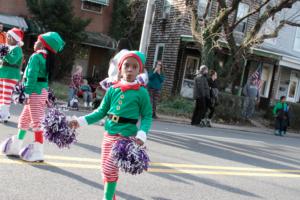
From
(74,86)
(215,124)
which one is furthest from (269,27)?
(74,86)

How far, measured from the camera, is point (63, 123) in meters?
4.64

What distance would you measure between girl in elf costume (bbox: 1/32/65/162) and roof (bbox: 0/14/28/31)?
1618 cm

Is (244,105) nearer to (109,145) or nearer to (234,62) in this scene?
(234,62)

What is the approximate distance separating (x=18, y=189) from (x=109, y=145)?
1419mm

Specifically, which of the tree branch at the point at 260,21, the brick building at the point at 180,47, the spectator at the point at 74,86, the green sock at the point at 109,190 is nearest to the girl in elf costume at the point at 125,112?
the green sock at the point at 109,190

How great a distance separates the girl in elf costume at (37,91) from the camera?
6.00 m

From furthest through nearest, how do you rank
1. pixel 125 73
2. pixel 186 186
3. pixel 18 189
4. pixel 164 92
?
pixel 164 92
pixel 186 186
pixel 18 189
pixel 125 73

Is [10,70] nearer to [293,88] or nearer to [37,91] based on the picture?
[37,91]

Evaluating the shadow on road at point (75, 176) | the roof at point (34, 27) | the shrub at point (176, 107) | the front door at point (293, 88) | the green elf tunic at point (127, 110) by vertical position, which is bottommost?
the shadow on road at point (75, 176)

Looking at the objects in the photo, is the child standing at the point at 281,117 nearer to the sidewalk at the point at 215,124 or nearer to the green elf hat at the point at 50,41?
the sidewalk at the point at 215,124

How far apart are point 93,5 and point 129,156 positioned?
22776 millimetres

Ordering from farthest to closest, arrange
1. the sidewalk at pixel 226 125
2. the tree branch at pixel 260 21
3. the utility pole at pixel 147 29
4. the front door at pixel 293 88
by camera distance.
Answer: the front door at pixel 293 88
the tree branch at pixel 260 21
the sidewalk at pixel 226 125
the utility pole at pixel 147 29

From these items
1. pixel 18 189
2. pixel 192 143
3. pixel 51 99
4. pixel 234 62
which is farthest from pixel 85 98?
pixel 18 189

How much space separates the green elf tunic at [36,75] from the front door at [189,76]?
17.6 m
